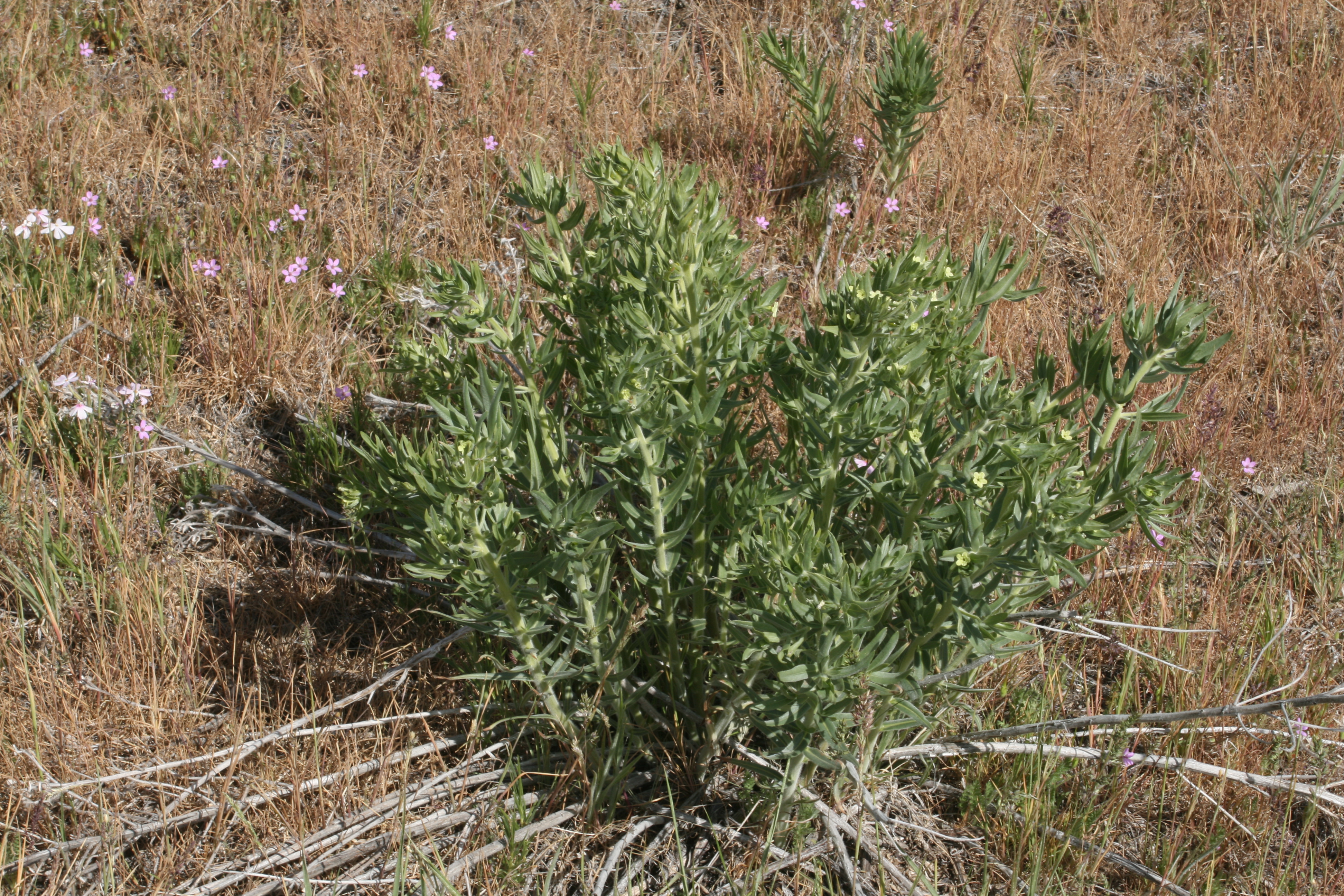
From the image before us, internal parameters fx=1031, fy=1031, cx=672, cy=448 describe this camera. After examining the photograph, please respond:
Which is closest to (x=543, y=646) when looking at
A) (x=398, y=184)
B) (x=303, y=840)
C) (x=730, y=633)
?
(x=730, y=633)

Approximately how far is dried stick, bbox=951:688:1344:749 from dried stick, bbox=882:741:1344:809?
0.10 ft

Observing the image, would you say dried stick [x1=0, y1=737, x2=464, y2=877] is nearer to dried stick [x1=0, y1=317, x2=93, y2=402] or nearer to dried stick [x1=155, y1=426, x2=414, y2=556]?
dried stick [x1=155, y1=426, x2=414, y2=556]

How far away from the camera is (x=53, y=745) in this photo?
95.7 inches

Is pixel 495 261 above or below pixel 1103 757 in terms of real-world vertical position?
above

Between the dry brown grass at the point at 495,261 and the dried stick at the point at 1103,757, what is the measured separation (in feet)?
0.15

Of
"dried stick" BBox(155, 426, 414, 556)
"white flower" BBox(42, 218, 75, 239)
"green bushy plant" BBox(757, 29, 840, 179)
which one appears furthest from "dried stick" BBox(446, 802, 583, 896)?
"green bushy plant" BBox(757, 29, 840, 179)

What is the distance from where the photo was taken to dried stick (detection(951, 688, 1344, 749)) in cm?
214

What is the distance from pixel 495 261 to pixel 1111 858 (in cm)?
268

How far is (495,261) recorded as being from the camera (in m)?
3.72

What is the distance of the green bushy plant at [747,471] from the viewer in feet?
5.93

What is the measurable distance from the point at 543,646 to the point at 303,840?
26.2 inches

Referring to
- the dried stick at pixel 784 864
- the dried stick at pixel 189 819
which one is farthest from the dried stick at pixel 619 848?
the dried stick at pixel 189 819

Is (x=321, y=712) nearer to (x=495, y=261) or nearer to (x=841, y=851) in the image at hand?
(x=841, y=851)

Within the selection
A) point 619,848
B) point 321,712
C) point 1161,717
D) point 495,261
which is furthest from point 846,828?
point 495,261
